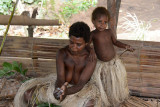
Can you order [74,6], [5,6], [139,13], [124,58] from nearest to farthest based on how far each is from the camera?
[124,58] < [5,6] < [74,6] < [139,13]

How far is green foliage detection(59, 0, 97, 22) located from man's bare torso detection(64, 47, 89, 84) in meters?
4.42

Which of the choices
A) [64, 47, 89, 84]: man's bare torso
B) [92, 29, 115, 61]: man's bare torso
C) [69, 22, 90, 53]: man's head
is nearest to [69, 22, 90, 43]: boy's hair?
[69, 22, 90, 53]: man's head

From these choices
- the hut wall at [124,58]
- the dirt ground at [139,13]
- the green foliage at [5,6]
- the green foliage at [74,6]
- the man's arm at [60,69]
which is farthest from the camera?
the green foliage at [74,6]

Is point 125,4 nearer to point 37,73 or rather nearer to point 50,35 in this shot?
point 50,35

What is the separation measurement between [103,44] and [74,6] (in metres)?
4.53

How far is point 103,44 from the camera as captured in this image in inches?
94.7

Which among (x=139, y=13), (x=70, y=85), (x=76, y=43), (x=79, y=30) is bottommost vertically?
(x=70, y=85)

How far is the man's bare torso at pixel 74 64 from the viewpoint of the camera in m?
2.23

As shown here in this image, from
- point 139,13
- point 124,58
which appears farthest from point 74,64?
point 139,13

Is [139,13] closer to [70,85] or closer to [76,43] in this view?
[70,85]

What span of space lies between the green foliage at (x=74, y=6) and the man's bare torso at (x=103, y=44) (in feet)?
13.9

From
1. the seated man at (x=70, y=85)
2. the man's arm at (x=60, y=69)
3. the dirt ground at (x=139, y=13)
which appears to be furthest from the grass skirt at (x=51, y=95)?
the dirt ground at (x=139, y=13)

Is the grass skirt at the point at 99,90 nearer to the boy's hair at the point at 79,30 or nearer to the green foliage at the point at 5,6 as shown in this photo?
the boy's hair at the point at 79,30

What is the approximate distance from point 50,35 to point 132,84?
348 cm
